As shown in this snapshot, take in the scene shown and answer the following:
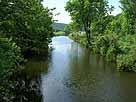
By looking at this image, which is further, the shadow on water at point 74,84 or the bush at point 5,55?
the shadow on water at point 74,84

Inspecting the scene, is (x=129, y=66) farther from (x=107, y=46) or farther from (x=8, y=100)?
(x=8, y=100)

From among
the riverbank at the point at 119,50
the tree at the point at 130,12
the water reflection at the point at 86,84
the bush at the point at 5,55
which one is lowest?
the water reflection at the point at 86,84


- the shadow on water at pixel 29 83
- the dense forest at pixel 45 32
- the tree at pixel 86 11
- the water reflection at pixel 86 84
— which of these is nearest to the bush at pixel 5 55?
the dense forest at pixel 45 32

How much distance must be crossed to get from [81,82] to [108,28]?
38.4 m

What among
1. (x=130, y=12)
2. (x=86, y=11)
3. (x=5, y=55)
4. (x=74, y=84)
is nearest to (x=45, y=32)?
(x=74, y=84)

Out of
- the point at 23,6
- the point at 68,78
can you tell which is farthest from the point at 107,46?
the point at 23,6

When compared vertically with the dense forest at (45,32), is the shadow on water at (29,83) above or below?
below

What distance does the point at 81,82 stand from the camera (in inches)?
1153

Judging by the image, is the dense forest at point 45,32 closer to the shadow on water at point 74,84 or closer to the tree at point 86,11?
the tree at point 86,11

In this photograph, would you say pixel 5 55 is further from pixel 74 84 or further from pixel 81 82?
pixel 81 82

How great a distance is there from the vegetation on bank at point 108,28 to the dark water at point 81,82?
2.43 metres

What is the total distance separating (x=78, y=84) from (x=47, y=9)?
28.0 m

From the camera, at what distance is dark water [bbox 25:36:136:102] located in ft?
79.1

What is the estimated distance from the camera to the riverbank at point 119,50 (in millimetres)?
36188
